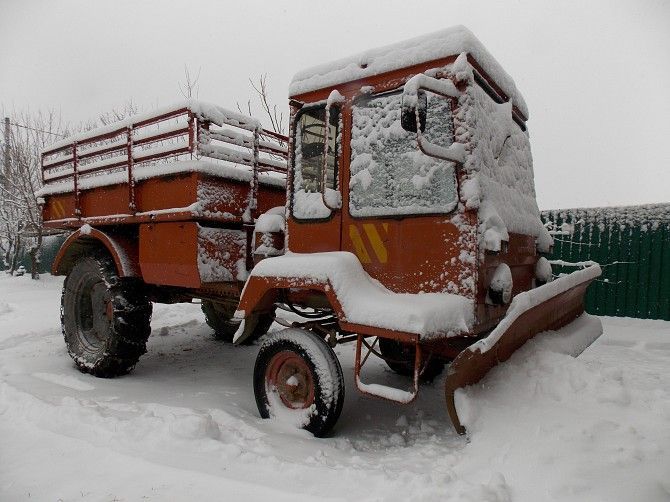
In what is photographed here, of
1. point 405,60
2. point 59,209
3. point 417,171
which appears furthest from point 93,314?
point 405,60

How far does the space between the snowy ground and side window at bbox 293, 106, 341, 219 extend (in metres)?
1.64

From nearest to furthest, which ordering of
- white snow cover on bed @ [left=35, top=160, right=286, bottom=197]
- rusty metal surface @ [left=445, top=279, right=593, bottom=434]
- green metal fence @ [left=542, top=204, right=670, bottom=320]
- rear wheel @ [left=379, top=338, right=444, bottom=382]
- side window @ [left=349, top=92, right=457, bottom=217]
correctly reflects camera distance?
rusty metal surface @ [left=445, top=279, right=593, bottom=434] < side window @ [left=349, top=92, right=457, bottom=217] < white snow cover on bed @ [left=35, top=160, right=286, bottom=197] < rear wheel @ [left=379, top=338, right=444, bottom=382] < green metal fence @ [left=542, top=204, right=670, bottom=320]

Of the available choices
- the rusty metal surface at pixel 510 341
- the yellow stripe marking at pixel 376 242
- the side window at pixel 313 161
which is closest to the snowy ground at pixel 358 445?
the rusty metal surface at pixel 510 341

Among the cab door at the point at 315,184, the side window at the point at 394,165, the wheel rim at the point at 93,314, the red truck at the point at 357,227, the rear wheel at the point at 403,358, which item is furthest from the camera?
the wheel rim at the point at 93,314

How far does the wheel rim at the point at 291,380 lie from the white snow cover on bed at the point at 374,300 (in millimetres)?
618

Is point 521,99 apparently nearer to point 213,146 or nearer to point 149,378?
point 213,146

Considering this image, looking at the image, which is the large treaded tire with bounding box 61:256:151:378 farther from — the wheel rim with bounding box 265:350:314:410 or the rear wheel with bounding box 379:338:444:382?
the rear wheel with bounding box 379:338:444:382

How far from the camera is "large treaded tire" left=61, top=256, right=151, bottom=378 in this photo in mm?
4281

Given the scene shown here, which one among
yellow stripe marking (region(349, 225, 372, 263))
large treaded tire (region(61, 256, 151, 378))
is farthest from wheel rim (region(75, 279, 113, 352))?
yellow stripe marking (region(349, 225, 372, 263))

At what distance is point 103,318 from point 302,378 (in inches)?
109

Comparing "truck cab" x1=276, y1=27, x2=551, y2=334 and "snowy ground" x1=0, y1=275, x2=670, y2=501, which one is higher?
"truck cab" x1=276, y1=27, x2=551, y2=334

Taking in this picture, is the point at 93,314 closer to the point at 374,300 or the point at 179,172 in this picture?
the point at 179,172

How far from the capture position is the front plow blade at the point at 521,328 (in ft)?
8.39

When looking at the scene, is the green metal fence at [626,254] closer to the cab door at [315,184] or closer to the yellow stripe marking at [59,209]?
the cab door at [315,184]
